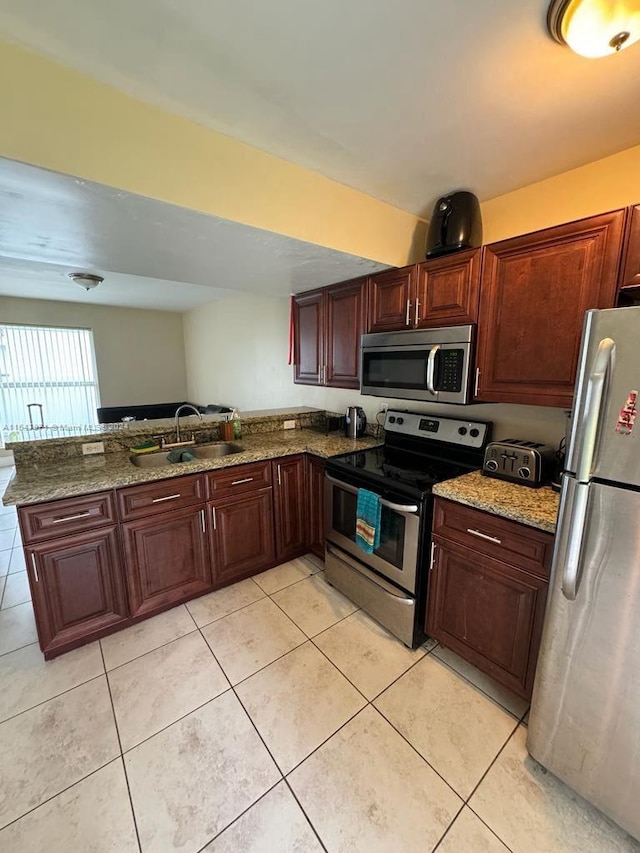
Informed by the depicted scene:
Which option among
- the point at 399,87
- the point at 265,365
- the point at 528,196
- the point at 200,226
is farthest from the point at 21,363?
the point at 528,196

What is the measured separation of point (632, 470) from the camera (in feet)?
3.18

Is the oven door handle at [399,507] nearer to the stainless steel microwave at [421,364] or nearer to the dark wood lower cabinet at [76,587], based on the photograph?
the stainless steel microwave at [421,364]

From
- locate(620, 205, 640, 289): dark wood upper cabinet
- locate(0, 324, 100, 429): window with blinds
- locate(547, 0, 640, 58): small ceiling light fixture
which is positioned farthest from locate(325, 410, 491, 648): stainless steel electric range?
locate(0, 324, 100, 429): window with blinds

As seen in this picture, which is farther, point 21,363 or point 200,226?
point 21,363

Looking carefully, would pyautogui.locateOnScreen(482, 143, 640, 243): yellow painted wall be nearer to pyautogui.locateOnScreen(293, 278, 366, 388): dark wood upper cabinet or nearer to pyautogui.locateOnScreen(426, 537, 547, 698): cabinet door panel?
pyautogui.locateOnScreen(293, 278, 366, 388): dark wood upper cabinet

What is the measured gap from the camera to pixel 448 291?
186 cm

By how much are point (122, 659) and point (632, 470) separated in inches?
92.4

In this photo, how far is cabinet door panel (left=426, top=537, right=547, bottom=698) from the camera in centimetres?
140

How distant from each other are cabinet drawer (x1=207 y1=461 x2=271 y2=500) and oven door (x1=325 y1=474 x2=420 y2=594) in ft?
1.45

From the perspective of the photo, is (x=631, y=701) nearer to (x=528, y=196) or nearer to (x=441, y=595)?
(x=441, y=595)

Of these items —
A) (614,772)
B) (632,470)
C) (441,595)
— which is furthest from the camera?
(441,595)

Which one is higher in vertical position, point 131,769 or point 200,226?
point 200,226

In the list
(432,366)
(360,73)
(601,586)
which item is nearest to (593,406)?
(601,586)

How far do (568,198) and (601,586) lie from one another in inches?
69.9
